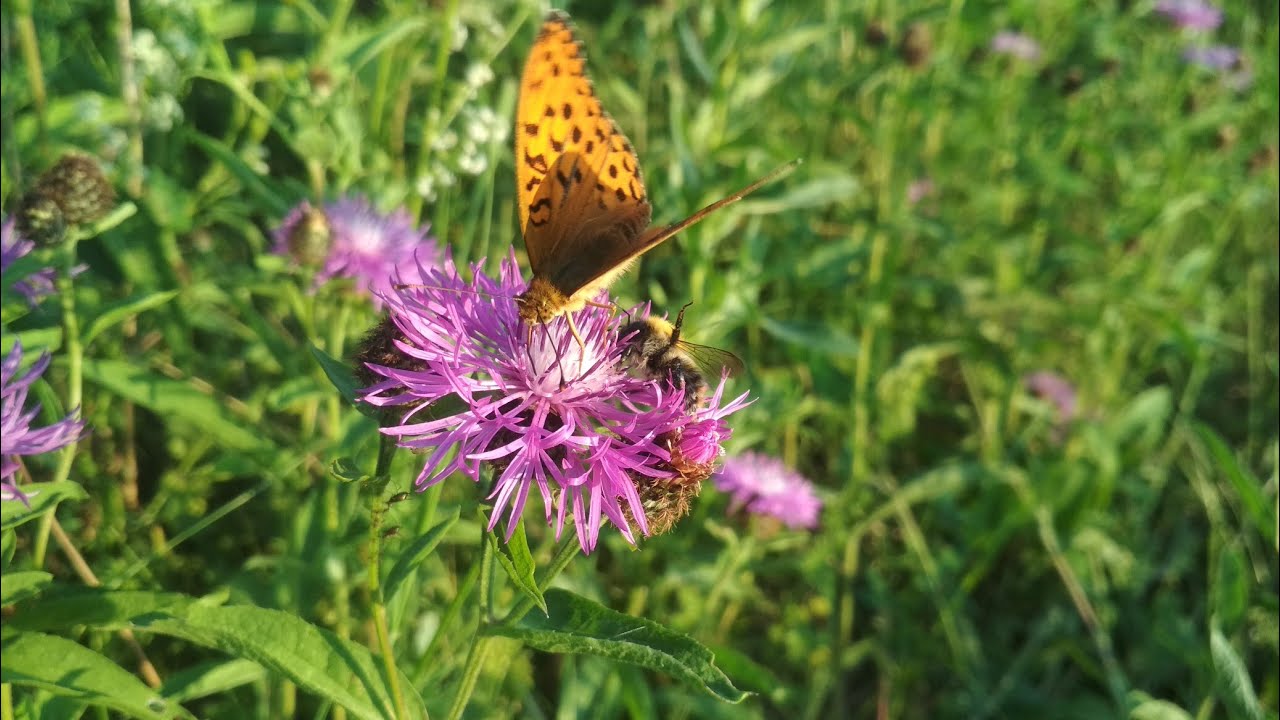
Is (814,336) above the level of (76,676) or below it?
below

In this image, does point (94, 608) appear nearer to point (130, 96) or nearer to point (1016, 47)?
point (130, 96)

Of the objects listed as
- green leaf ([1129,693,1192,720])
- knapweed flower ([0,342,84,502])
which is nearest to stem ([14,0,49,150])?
knapweed flower ([0,342,84,502])

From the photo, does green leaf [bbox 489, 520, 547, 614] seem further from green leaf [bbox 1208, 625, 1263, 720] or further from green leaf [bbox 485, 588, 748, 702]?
green leaf [bbox 1208, 625, 1263, 720]

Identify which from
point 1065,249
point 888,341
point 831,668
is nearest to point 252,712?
point 831,668

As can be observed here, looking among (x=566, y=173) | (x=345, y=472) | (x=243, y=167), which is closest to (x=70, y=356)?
(x=243, y=167)

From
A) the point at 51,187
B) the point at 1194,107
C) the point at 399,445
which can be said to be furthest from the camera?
the point at 1194,107

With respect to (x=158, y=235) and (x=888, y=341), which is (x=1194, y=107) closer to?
(x=888, y=341)

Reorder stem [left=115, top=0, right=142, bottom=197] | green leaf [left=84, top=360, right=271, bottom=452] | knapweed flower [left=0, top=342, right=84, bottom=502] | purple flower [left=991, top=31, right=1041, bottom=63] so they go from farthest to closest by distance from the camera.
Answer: purple flower [left=991, top=31, right=1041, bottom=63], stem [left=115, top=0, right=142, bottom=197], green leaf [left=84, top=360, right=271, bottom=452], knapweed flower [left=0, top=342, right=84, bottom=502]
